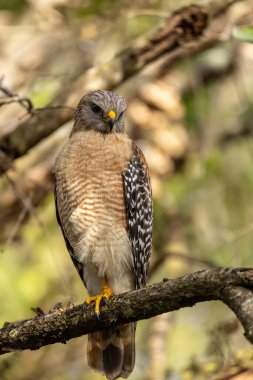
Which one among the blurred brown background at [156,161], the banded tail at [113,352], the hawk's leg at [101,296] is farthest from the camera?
the blurred brown background at [156,161]

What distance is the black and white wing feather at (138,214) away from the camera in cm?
627

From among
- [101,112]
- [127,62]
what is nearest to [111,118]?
[101,112]

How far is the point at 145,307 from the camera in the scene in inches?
177

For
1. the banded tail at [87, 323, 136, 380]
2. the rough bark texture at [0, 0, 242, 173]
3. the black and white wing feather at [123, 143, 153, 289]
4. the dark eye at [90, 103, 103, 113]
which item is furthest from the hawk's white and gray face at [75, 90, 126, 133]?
the banded tail at [87, 323, 136, 380]

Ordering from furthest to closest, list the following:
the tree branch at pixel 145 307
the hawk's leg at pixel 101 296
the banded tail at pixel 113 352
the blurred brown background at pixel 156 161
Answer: the blurred brown background at pixel 156 161
the banded tail at pixel 113 352
the hawk's leg at pixel 101 296
the tree branch at pixel 145 307

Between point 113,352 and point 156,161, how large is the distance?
3172mm

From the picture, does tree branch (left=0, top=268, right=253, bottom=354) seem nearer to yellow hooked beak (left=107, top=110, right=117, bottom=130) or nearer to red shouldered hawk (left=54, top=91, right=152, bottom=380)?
red shouldered hawk (left=54, top=91, right=152, bottom=380)

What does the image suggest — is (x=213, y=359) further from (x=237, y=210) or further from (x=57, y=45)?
(x=57, y=45)

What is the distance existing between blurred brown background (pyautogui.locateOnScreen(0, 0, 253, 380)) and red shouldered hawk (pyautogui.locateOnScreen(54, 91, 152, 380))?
122 centimetres

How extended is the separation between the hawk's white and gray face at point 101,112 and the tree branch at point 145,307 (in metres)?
1.94

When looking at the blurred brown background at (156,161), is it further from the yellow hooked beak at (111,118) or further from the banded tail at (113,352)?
the banded tail at (113,352)

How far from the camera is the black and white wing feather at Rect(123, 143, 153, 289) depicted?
627 cm

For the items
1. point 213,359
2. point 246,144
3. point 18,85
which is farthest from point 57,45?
point 213,359

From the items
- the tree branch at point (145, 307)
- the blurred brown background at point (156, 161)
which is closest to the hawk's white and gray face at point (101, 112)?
the blurred brown background at point (156, 161)
